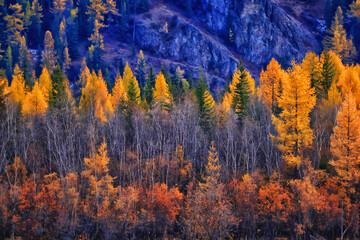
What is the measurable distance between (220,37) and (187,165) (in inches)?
3259

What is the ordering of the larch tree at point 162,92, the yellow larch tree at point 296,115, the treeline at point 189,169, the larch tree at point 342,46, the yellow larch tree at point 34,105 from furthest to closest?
the larch tree at point 342,46
the larch tree at point 162,92
the yellow larch tree at point 34,105
the treeline at point 189,169
the yellow larch tree at point 296,115

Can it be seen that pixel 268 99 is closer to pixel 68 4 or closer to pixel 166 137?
pixel 166 137

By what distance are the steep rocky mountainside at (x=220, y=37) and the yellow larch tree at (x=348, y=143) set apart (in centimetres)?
6471

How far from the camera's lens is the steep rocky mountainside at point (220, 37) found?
3794 inches

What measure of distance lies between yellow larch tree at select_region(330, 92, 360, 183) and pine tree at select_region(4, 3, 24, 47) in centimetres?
9840

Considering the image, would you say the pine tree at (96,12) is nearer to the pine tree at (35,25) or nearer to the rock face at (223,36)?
the rock face at (223,36)

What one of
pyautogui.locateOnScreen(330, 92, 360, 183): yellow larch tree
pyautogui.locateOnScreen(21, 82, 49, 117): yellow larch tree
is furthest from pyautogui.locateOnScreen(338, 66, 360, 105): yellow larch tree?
pyautogui.locateOnScreen(21, 82, 49, 117): yellow larch tree

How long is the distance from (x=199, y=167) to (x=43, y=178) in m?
19.7

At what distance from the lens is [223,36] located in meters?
109

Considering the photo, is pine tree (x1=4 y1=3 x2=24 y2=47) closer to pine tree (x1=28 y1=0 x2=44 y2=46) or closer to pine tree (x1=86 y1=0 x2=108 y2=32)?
pine tree (x1=28 y1=0 x2=44 y2=46)

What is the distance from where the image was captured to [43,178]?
Answer: 111 feet

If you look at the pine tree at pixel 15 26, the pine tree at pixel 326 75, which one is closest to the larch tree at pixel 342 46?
the pine tree at pixel 326 75

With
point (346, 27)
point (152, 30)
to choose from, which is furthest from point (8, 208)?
point (346, 27)

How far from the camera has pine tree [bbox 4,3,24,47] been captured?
93625 millimetres
